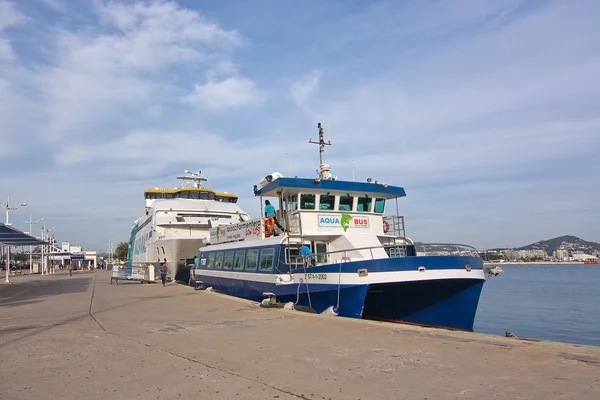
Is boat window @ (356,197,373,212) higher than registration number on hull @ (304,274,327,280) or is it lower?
higher

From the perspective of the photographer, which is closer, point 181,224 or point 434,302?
point 434,302

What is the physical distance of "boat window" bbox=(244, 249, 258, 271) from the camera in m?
15.2

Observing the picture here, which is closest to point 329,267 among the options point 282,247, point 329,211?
point 282,247

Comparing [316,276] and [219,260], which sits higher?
[219,260]

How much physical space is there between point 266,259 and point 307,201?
2.23m

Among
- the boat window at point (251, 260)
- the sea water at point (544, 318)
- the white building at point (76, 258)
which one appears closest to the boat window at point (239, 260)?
the boat window at point (251, 260)

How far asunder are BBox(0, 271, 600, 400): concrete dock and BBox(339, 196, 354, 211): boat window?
512 centimetres

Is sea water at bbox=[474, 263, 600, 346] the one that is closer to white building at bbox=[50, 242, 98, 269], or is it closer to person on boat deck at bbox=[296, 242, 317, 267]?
person on boat deck at bbox=[296, 242, 317, 267]

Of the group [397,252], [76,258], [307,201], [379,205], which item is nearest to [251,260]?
[307,201]

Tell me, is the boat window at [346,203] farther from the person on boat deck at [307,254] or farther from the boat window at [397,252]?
the person on boat deck at [307,254]

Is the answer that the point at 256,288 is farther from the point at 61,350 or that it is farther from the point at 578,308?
the point at 578,308

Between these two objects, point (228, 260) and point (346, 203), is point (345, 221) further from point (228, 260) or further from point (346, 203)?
point (228, 260)

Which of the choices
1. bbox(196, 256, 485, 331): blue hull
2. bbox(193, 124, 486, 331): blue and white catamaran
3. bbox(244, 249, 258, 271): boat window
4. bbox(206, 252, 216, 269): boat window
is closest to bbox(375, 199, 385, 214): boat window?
bbox(193, 124, 486, 331): blue and white catamaran

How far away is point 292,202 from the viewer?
14.5 metres
